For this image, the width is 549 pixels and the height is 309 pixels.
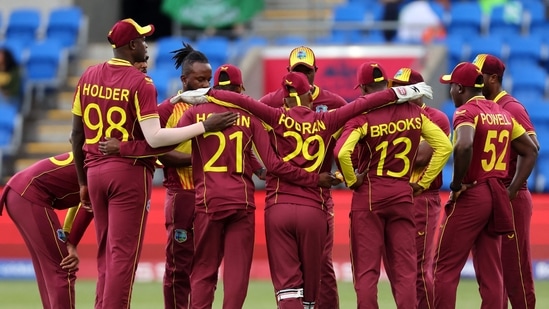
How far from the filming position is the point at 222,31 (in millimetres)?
21766

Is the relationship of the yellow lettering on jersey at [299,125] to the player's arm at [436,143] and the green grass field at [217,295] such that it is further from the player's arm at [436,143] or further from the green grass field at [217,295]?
the green grass field at [217,295]

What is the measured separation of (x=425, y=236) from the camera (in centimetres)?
1116

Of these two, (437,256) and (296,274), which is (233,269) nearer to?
(296,274)

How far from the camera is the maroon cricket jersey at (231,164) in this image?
971cm

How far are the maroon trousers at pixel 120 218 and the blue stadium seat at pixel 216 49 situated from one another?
10.1 metres

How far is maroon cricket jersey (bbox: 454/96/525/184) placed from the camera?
1027 cm

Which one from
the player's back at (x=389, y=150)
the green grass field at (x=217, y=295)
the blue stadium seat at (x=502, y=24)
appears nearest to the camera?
the player's back at (x=389, y=150)

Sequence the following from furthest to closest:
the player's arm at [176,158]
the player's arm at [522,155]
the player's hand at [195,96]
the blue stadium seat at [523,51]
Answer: the blue stadium seat at [523,51] < the player's arm at [522,155] < the player's arm at [176,158] < the player's hand at [195,96]

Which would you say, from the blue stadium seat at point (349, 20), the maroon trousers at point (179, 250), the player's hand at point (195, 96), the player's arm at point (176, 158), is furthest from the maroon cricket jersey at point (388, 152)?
the blue stadium seat at point (349, 20)

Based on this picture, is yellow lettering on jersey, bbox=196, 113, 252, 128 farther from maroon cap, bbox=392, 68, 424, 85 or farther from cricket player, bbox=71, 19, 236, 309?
maroon cap, bbox=392, 68, 424, 85

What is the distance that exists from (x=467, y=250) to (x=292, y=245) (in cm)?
163

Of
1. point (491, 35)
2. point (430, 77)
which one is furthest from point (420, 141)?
point (491, 35)

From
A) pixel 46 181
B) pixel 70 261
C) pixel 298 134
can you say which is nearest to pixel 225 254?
pixel 298 134

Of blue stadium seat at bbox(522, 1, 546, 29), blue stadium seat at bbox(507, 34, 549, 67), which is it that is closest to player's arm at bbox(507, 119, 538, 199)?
blue stadium seat at bbox(507, 34, 549, 67)
